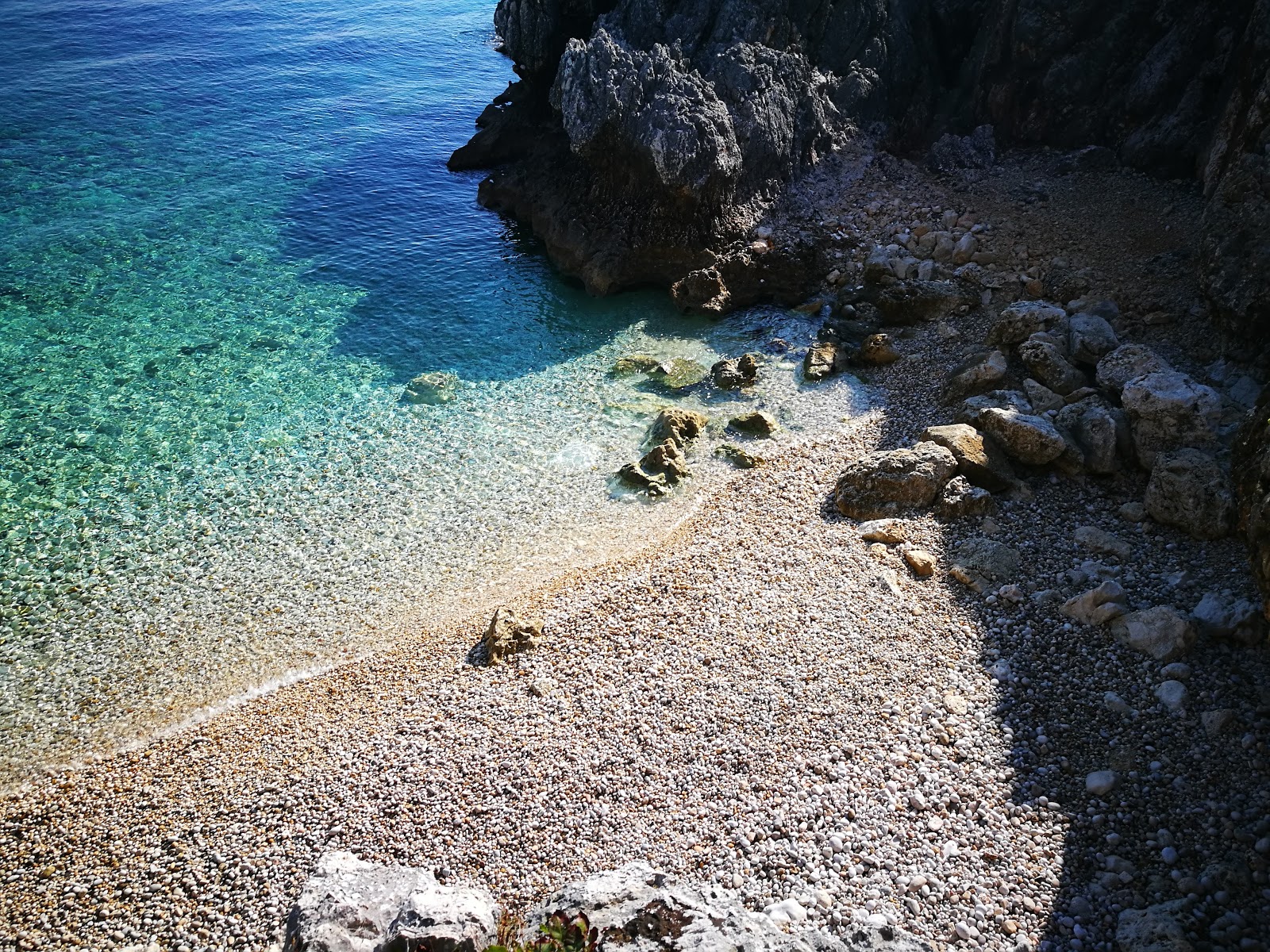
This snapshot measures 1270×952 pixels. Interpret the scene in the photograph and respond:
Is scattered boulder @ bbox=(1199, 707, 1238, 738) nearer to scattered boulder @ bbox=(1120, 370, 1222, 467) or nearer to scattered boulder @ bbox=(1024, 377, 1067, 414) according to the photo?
scattered boulder @ bbox=(1120, 370, 1222, 467)

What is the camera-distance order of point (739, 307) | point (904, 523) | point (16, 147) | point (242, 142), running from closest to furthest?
point (904, 523) → point (739, 307) → point (16, 147) → point (242, 142)

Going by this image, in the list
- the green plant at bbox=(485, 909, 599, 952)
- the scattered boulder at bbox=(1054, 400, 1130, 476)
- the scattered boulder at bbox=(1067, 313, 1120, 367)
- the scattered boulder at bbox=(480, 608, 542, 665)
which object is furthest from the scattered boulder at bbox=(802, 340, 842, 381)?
the green plant at bbox=(485, 909, 599, 952)

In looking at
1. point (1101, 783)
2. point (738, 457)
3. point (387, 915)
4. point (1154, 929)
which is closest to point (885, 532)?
point (738, 457)

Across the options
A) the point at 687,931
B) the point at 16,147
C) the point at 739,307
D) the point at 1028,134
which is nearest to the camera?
the point at 687,931

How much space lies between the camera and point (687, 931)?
9.88m

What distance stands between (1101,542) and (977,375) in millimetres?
6128

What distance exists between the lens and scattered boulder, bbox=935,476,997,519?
17.6 metres

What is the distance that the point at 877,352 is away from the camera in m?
23.9

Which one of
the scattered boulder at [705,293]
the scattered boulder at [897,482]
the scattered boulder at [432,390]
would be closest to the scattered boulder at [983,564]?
the scattered boulder at [897,482]

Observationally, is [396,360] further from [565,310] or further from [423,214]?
[423,214]

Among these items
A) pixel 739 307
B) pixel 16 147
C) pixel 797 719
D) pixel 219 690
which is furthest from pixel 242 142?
pixel 797 719

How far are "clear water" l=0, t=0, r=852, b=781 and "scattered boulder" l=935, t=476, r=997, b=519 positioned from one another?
545 centimetres

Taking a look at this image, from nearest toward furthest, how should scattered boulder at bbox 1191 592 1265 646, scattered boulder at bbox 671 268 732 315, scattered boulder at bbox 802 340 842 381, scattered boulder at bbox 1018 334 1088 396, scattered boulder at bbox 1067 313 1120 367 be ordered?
scattered boulder at bbox 1191 592 1265 646, scattered boulder at bbox 1018 334 1088 396, scattered boulder at bbox 1067 313 1120 367, scattered boulder at bbox 802 340 842 381, scattered boulder at bbox 671 268 732 315

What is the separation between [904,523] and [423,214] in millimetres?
25668
